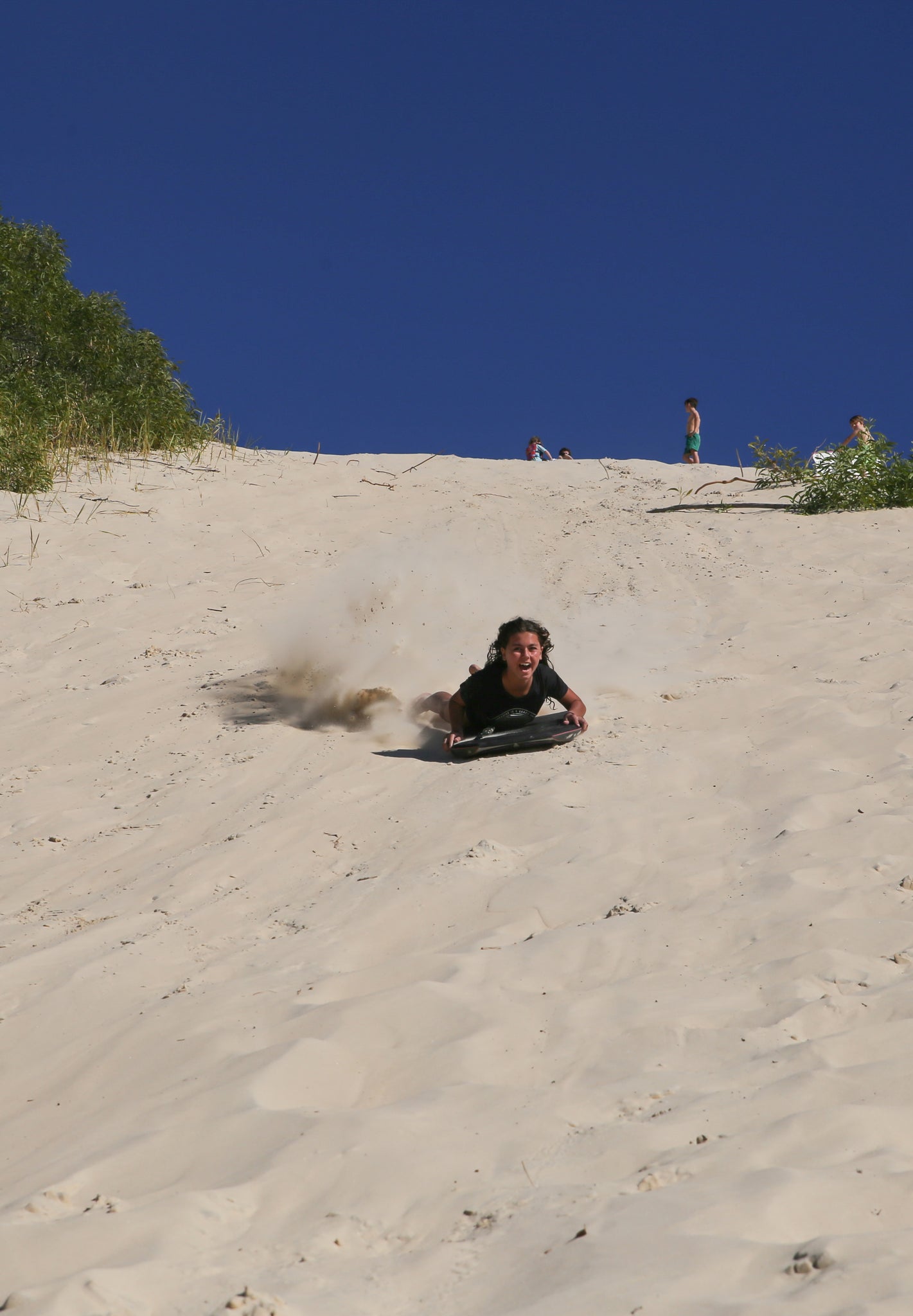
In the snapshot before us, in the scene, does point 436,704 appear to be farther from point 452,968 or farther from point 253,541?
point 253,541

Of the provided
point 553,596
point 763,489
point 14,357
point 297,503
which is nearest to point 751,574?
point 553,596

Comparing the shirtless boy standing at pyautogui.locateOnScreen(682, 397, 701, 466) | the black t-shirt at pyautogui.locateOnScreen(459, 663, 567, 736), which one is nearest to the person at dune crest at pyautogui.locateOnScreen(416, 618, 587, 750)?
the black t-shirt at pyautogui.locateOnScreen(459, 663, 567, 736)

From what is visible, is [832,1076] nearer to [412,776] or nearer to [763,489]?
[412,776]

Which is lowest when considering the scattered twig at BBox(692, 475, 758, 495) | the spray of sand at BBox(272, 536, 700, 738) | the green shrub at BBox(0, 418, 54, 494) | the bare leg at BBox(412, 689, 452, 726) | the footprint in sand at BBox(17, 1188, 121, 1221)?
the footprint in sand at BBox(17, 1188, 121, 1221)

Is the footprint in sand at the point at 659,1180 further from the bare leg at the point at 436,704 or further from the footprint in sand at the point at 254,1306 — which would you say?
the bare leg at the point at 436,704

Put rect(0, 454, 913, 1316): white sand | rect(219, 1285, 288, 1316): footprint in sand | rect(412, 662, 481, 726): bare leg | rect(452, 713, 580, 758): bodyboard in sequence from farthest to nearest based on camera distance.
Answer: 1. rect(412, 662, 481, 726): bare leg
2. rect(452, 713, 580, 758): bodyboard
3. rect(0, 454, 913, 1316): white sand
4. rect(219, 1285, 288, 1316): footprint in sand

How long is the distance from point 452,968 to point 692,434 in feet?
46.5

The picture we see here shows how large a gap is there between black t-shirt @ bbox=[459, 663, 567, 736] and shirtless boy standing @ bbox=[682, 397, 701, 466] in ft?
37.3

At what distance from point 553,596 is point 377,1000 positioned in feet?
18.3

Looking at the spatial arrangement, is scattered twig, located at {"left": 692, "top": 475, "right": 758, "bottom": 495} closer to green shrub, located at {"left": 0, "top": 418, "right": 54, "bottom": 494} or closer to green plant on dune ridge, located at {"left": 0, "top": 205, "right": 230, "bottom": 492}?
green plant on dune ridge, located at {"left": 0, "top": 205, "right": 230, "bottom": 492}

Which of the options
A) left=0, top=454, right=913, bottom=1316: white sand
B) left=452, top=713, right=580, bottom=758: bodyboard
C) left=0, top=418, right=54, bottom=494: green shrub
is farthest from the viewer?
left=0, top=418, right=54, bottom=494: green shrub

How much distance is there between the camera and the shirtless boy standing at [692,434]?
1633 centimetres

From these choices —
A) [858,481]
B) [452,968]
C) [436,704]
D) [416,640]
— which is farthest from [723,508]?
[452,968]

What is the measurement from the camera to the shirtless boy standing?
16.3 metres
